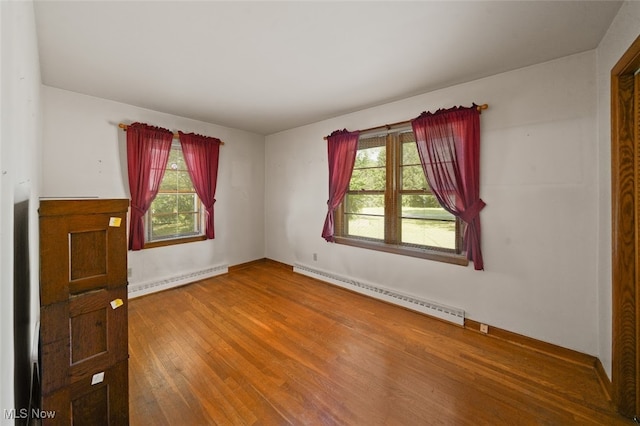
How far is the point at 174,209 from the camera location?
12.3 ft

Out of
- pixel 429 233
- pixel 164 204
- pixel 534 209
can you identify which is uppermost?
pixel 164 204

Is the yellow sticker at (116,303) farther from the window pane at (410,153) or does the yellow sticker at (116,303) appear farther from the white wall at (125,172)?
the window pane at (410,153)

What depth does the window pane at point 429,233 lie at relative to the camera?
281 centimetres

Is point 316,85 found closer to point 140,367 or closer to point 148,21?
point 148,21

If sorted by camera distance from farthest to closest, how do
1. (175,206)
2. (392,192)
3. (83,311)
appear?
(175,206) → (392,192) → (83,311)

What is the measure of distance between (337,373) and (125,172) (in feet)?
11.5

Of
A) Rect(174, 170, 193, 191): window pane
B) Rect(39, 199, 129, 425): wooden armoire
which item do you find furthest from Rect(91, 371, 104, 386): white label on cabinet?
Rect(174, 170, 193, 191): window pane

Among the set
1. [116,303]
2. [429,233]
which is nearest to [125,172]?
[116,303]

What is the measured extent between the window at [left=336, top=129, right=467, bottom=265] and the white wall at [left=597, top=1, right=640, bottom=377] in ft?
3.23

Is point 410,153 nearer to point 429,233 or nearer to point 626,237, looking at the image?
point 429,233

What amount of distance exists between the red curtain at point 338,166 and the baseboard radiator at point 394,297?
24.3 inches

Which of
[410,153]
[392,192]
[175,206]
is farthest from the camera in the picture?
[175,206]

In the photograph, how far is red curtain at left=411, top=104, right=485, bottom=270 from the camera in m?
2.49

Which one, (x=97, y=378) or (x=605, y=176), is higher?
(x=605, y=176)
